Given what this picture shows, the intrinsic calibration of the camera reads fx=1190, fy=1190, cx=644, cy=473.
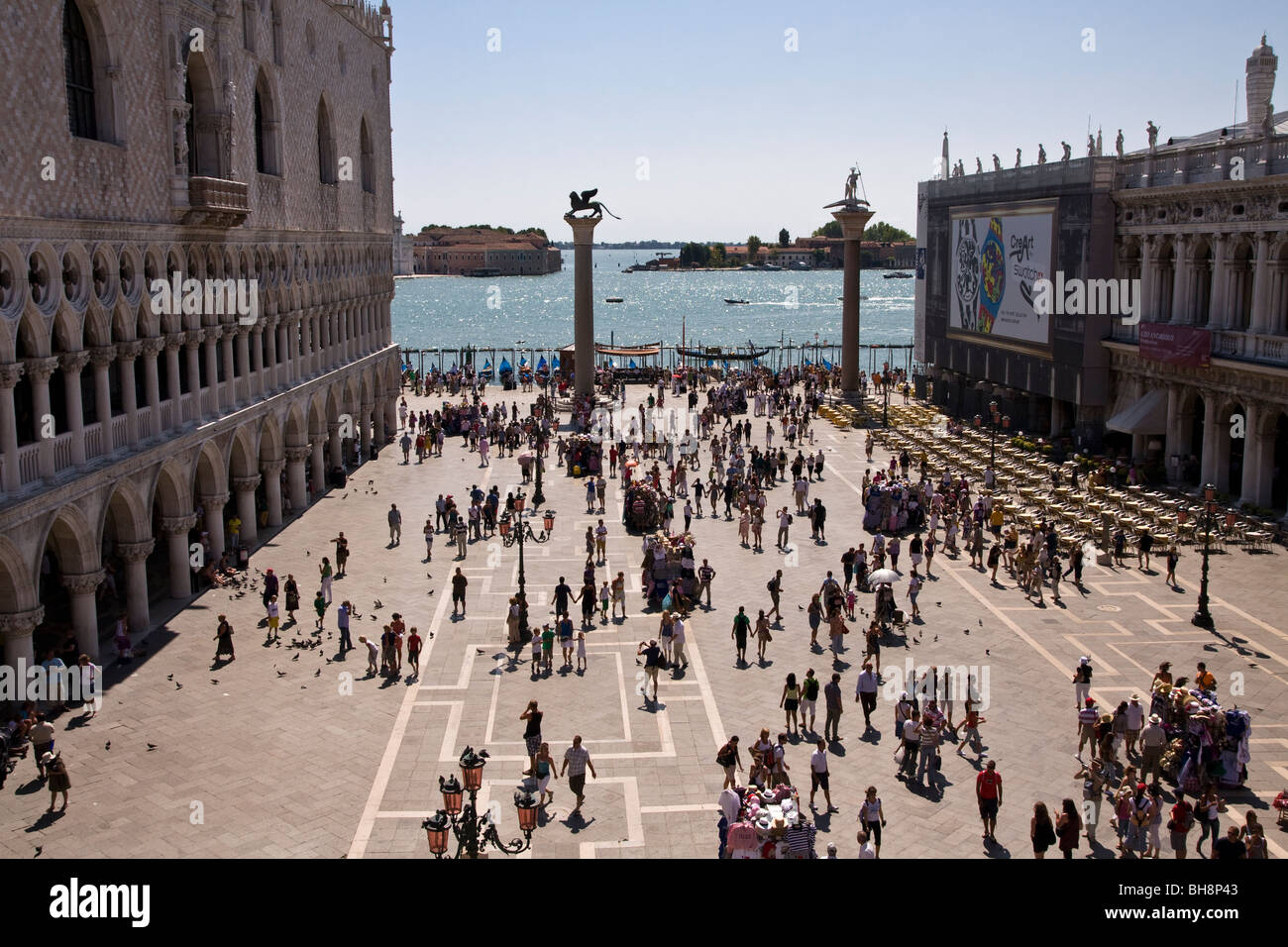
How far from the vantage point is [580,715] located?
65.0 ft

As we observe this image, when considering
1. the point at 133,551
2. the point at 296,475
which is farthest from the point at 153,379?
the point at 296,475

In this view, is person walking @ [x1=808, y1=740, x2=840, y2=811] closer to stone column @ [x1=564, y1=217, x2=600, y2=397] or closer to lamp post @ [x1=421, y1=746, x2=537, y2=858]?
lamp post @ [x1=421, y1=746, x2=537, y2=858]

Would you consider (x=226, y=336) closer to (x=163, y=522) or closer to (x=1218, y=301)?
(x=163, y=522)

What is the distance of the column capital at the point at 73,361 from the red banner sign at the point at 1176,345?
94.1 feet

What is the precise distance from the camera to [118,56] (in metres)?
23.1

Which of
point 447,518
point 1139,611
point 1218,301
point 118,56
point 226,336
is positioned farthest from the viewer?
point 1218,301

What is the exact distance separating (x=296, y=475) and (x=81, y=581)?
48.2 ft

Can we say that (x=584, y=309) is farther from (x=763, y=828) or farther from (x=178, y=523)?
(x=763, y=828)

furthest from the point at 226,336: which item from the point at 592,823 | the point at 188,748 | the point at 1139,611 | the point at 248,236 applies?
the point at 1139,611

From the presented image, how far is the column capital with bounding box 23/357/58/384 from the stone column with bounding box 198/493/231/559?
8.27 metres

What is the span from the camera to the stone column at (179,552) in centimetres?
2636

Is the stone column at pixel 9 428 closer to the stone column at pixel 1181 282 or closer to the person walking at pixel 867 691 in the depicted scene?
the person walking at pixel 867 691

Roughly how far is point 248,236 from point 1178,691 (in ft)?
80.3

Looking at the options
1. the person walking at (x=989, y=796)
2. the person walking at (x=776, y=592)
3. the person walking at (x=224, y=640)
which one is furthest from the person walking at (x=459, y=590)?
the person walking at (x=989, y=796)
